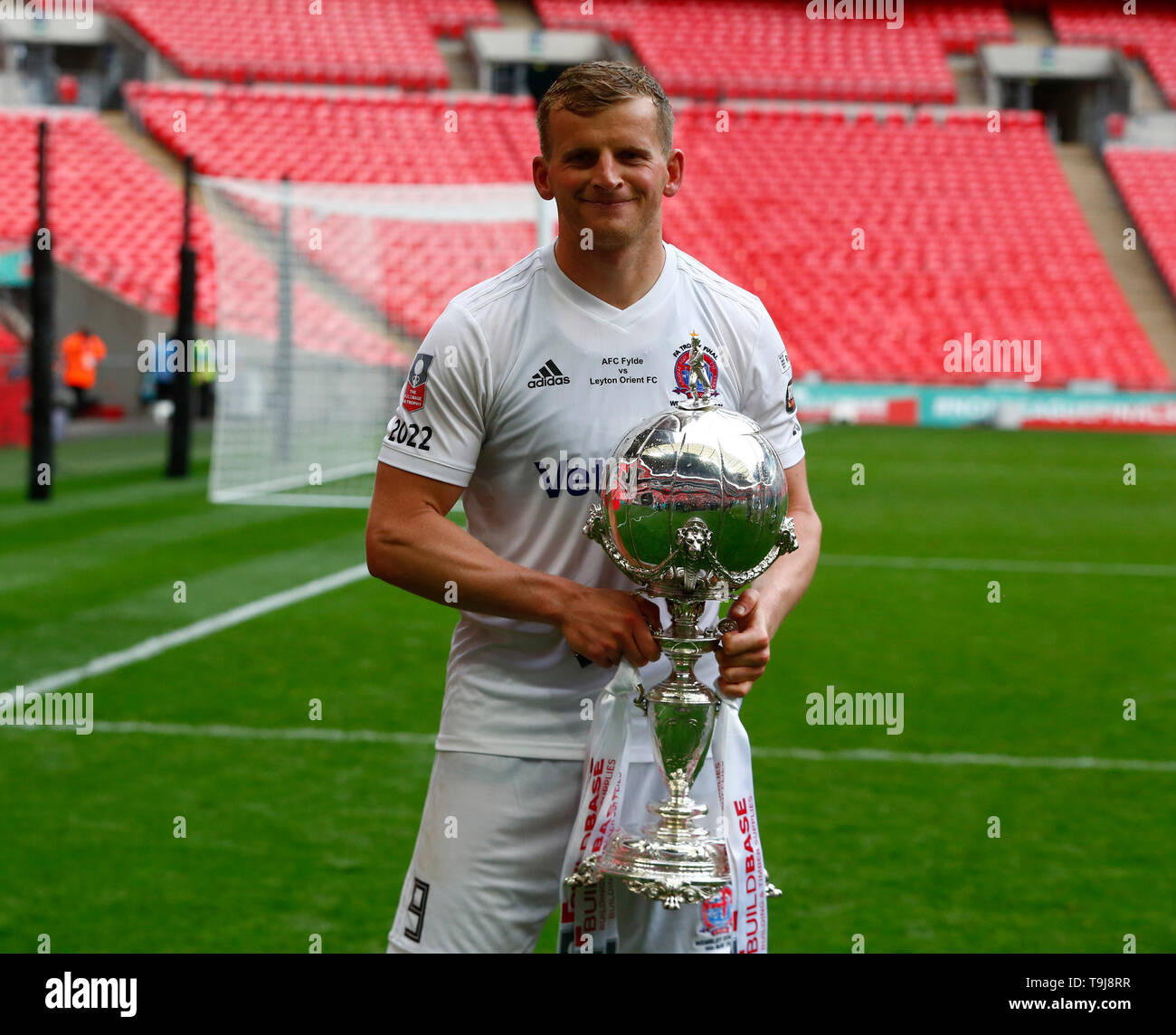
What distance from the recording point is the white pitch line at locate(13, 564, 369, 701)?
20.9 feet

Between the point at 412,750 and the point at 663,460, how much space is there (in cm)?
404

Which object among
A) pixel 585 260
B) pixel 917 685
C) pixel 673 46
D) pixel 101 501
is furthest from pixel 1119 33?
pixel 585 260

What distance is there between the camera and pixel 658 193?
2037 mm

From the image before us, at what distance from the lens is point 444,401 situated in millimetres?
2152

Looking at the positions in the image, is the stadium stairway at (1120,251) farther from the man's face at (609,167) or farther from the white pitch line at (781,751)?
the man's face at (609,167)

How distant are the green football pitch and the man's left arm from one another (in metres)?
1.85

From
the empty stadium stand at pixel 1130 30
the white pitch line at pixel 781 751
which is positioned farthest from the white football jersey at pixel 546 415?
the empty stadium stand at pixel 1130 30

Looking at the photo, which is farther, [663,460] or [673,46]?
[673,46]

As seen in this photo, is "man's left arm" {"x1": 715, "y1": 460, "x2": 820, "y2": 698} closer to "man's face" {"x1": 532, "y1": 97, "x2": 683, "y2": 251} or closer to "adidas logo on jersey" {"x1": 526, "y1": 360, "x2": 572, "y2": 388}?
"adidas logo on jersey" {"x1": 526, "y1": 360, "x2": 572, "y2": 388}

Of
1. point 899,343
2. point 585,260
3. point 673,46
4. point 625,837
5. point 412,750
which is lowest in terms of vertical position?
point 412,750

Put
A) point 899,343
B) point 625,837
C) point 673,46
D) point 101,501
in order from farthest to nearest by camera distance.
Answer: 1. point 673,46
2. point 899,343
3. point 101,501
4. point 625,837

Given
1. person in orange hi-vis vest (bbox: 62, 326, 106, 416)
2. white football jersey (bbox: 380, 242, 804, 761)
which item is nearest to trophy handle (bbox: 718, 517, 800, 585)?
white football jersey (bbox: 380, 242, 804, 761)

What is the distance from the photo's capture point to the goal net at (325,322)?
12984 millimetres

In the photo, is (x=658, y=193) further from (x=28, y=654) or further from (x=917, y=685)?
(x=28, y=654)
